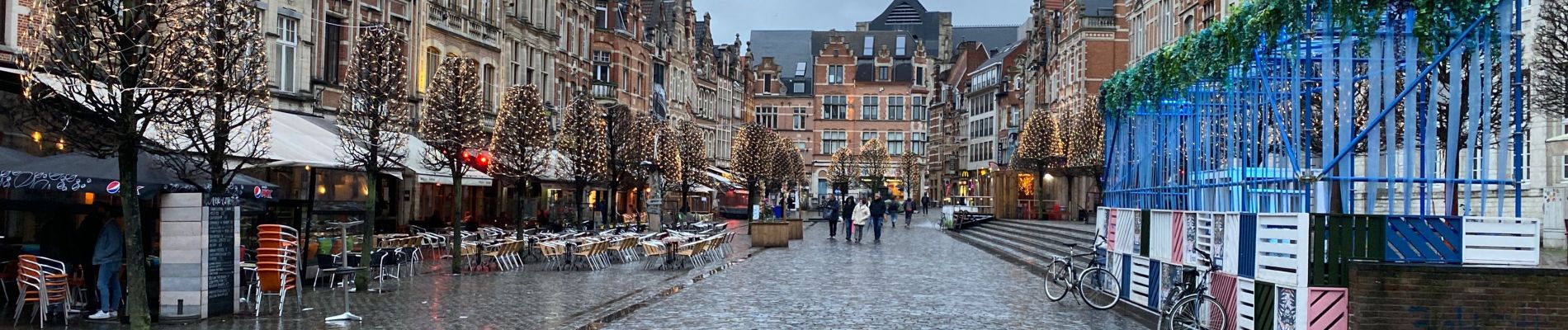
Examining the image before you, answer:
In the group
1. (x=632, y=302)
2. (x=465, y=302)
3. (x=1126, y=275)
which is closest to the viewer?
(x=465, y=302)

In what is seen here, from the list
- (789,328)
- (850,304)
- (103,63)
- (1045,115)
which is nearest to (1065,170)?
(1045,115)

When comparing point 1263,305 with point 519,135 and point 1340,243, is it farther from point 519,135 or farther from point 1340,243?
point 519,135

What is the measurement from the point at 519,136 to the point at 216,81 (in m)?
14.6

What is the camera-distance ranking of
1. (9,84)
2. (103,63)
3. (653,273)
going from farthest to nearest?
(653,273) → (9,84) → (103,63)

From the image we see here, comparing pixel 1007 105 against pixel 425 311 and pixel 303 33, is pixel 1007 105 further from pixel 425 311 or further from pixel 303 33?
pixel 425 311

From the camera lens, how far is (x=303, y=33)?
92.6 ft

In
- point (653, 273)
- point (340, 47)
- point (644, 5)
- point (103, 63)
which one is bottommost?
point (653, 273)

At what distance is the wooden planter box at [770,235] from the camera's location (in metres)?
33.5

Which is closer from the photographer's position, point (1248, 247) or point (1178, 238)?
point (1248, 247)

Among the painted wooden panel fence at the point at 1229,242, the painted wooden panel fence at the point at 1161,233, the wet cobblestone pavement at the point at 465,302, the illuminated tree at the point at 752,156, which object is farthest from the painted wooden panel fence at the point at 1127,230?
the illuminated tree at the point at 752,156

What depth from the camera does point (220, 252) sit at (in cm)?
1352

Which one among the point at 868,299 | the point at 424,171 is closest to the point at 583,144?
the point at 424,171

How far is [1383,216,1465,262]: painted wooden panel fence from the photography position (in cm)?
1048

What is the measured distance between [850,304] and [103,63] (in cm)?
874
